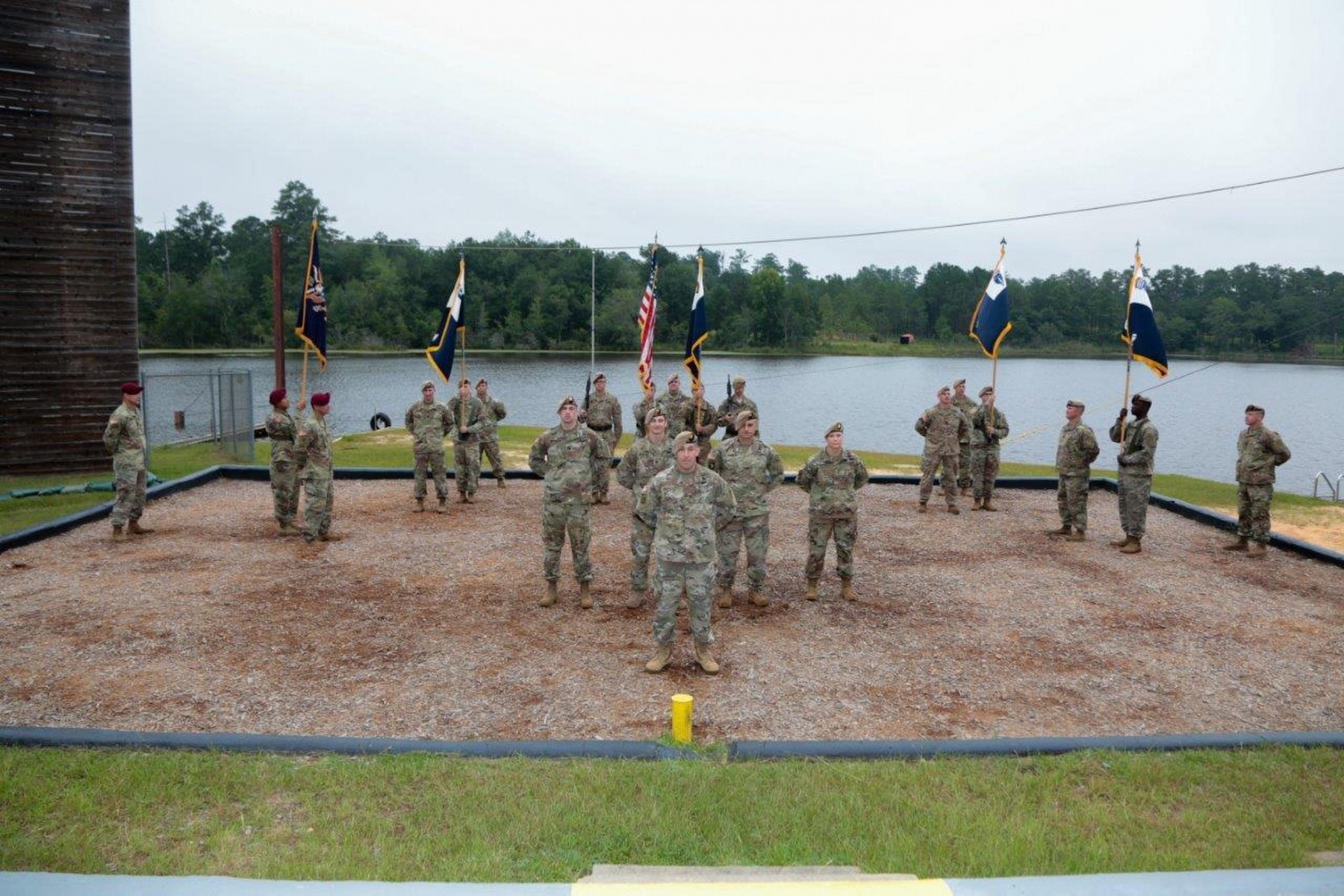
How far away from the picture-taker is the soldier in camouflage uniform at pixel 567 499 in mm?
10156

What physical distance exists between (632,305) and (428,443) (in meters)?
49.3

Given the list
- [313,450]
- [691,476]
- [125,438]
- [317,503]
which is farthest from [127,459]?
[691,476]

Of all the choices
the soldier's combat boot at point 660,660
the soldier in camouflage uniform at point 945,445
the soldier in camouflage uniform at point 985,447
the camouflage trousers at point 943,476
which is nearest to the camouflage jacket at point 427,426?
the soldier's combat boot at point 660,660

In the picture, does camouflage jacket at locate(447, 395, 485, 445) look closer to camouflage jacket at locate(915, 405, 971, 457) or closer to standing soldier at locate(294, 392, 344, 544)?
standing soldier at locate(294, 392, 344, 544)

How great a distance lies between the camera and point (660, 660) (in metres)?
8.29

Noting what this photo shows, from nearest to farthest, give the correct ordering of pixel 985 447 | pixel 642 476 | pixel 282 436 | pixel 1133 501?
pixel 642 476 < pixel 1133 501 < pixel 282 436 < pixel 985 447

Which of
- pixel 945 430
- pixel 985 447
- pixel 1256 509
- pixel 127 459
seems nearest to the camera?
pixel 127 459

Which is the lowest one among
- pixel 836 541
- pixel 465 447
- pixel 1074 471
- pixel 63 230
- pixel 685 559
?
pixel 836 541

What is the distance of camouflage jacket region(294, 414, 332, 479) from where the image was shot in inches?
496

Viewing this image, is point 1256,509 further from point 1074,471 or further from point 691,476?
point 691,476

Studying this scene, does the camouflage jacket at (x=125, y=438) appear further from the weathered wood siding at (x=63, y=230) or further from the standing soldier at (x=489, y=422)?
the weathered wood siding at (x=63, y=230)

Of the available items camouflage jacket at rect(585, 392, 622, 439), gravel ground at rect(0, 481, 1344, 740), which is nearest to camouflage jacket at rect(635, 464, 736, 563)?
gravel ground at rect(0, 481, 1344, 740)

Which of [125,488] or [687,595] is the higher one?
[125,488]

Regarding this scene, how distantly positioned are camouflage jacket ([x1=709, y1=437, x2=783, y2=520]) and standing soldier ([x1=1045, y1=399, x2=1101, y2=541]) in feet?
17.5
